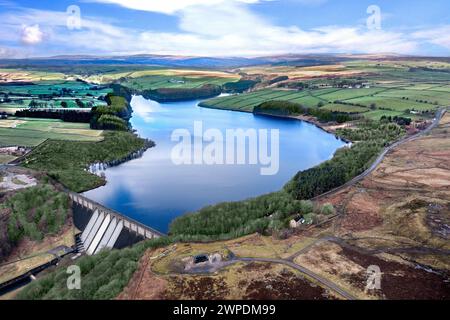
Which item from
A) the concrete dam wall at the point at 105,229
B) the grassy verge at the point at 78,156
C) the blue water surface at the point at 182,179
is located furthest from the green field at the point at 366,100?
the concrete dam wall at the point at 105,229

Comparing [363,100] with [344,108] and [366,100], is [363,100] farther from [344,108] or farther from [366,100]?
[344,108]

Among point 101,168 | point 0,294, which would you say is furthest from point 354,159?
point 0,294

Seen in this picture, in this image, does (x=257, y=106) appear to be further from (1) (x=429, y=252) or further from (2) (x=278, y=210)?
(1) (x=429, y=252)

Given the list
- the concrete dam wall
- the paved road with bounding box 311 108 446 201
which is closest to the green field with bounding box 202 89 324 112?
the paved road with bounding box 311 108 446 201

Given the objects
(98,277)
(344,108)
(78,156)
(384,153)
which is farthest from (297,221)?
(344,108)

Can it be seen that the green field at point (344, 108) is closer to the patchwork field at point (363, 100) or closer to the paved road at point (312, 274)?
the patchwork field at point (363, 100)

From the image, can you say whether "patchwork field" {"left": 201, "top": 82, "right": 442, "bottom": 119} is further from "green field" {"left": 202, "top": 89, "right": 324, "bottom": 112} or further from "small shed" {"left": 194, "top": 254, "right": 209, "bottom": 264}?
"small shed" {"left": 194, "top": 254, "right": 209, "bottom": 264}
